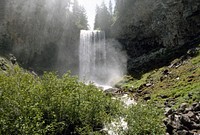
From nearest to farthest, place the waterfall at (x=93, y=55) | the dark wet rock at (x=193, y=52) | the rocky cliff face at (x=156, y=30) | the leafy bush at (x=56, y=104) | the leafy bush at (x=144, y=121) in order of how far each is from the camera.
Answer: the leafy bush at (x=144, y=121)
the leafy bush at (x=56, y=104)
the dark wet rock at (x=193, y=52)
the rocky cliff face at (x=156, y=30)
the waterfall at (x=93, y=55)

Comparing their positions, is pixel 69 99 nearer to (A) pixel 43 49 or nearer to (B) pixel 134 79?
(B) pixel 134 79

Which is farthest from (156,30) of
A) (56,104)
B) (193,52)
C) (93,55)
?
(56,104)

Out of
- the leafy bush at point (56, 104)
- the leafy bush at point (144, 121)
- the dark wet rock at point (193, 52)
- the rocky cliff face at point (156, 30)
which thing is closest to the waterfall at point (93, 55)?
the rocky cliff face at point (156, 30)

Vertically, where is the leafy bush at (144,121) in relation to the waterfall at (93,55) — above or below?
below

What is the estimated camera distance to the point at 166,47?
8538 cm

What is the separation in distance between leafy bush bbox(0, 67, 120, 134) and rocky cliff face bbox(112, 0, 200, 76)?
2004 inches

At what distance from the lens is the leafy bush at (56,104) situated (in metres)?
25.8

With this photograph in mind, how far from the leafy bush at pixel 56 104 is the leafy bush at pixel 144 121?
114 inches

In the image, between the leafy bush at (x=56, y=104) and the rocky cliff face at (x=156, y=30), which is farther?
the rocky cliff face at (x=156, y=30)

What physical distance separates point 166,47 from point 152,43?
7.18m

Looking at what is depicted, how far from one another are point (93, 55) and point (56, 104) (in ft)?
223

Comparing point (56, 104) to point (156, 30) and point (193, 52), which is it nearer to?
point (193, 52)

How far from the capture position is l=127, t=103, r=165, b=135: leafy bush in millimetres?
23438

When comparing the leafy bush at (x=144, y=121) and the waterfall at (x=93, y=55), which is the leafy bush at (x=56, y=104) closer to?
the leafy bush at (x=144, y=121)
